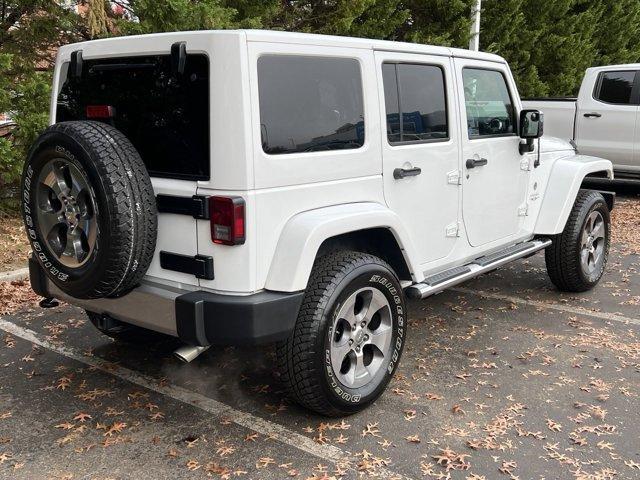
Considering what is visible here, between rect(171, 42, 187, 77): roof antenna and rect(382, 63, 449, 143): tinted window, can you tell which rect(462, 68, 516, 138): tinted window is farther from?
rect(171, 42, 187, 77): roof antenna

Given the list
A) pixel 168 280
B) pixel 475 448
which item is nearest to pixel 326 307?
pixel 168 280

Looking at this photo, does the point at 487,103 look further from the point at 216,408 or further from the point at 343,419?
the point at 216,408

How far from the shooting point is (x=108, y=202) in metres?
2.92

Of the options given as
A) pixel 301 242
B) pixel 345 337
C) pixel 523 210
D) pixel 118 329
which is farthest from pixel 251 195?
pixel 523 210

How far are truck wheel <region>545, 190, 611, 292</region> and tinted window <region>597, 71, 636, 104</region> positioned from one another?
196 inches

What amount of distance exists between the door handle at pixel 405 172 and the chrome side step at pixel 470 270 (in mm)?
662

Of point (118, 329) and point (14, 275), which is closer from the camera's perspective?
point (118, 329)

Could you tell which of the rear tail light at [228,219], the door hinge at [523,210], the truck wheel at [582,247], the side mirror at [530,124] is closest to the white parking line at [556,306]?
the truck wheel at [582,247]

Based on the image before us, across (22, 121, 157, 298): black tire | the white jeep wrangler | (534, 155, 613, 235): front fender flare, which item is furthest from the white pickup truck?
(22, 121, 157, 298): black tire

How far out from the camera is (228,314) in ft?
9.75

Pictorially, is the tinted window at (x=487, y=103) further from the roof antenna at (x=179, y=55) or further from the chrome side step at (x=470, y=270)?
the roof antenna at (x=179, y=55)

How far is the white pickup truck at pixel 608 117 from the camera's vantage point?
9.90 m

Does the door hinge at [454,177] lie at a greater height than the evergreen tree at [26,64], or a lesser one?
lesser

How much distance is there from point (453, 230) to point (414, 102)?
2.97 ft
